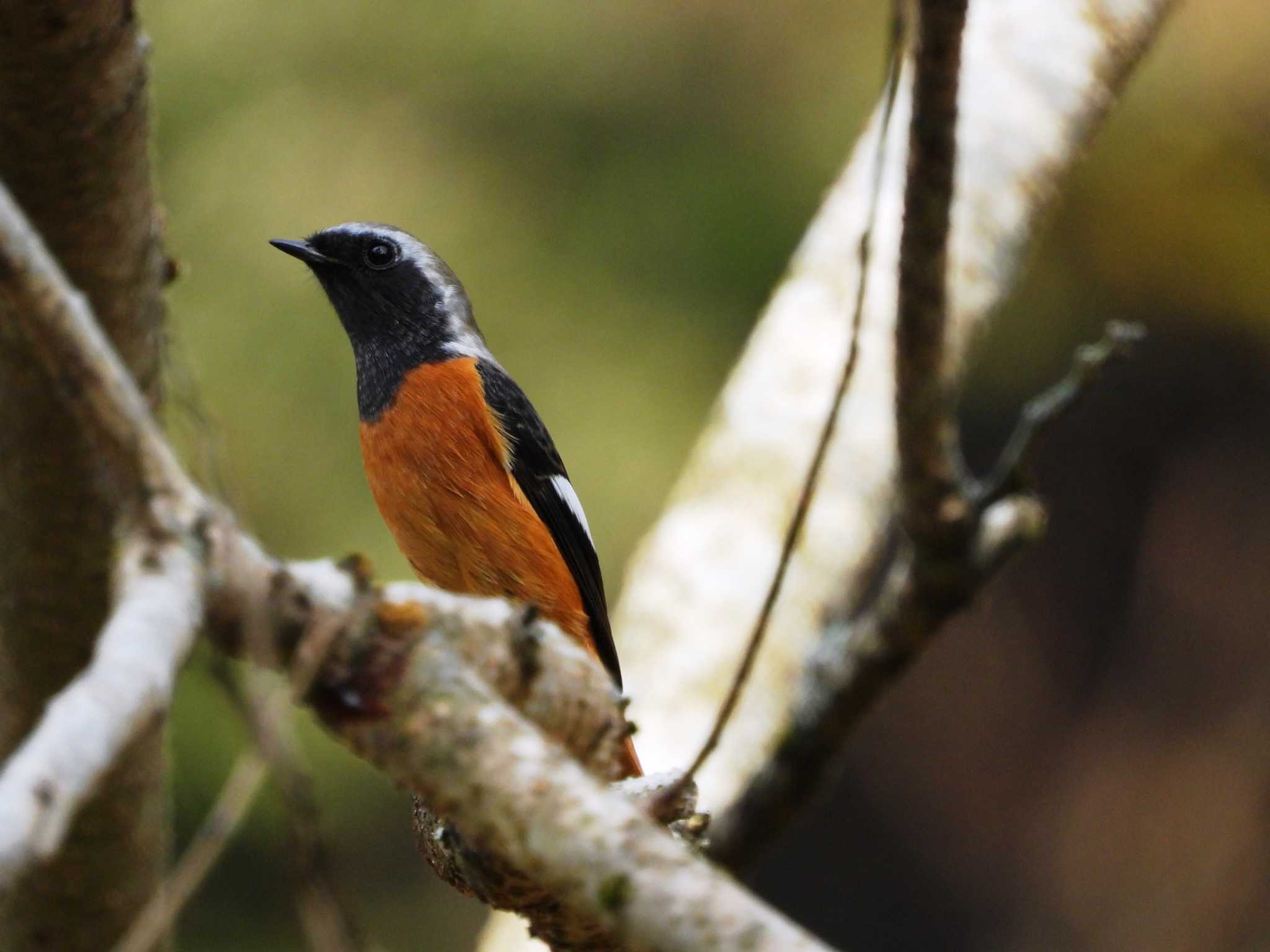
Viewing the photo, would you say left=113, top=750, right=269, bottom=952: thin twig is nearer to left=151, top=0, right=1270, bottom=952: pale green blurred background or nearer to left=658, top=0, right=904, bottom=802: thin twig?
left=658, top=0, right=904, bottom=802: thin twig

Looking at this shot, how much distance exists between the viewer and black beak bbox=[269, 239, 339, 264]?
4.17 m

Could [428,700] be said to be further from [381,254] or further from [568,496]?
[381,254]

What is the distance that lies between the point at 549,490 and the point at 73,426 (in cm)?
138

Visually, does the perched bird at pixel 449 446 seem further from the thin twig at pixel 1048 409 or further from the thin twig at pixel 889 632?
the thin twig at pixel 1048 409

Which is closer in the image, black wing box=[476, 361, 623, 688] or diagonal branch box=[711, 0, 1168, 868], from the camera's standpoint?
diagonal branch box=[711, 0, 1168, 868]

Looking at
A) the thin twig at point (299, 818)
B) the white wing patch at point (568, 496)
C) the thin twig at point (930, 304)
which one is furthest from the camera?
the white wing patch at point (568, 496)

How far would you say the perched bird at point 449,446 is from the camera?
12.1ft

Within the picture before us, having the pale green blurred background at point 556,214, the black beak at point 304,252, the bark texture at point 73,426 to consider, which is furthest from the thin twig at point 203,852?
the pale green blurred background at point 556,214

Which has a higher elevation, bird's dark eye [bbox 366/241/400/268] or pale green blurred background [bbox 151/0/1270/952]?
pale green blurred background [bbox 151/0/1270/952]

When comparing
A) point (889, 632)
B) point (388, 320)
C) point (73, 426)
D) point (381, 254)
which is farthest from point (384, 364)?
point (889, 632)

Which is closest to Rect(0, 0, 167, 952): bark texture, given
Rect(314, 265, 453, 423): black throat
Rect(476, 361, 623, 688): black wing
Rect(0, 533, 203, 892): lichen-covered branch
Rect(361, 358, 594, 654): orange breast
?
Rect(361, 358, 594, 654): orange breast

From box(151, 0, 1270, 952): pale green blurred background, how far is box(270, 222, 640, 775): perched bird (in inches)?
95.8

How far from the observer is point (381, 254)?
14.2 ft

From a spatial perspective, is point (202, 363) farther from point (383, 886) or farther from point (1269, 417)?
point (1269, 417)
